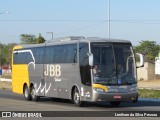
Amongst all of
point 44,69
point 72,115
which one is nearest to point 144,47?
point 44,69

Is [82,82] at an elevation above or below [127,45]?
below

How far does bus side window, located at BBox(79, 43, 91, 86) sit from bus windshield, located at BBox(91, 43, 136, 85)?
1.18 feet

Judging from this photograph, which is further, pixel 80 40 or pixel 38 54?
pixel 38 54

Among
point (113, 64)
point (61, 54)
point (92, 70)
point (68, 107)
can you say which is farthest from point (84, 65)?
point (61, 54)

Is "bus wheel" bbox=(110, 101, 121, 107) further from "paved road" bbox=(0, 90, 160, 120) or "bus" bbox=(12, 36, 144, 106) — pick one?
"paved road" bbox=(0, 90, 160, 120)

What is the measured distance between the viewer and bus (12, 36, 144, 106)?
70.7 ft

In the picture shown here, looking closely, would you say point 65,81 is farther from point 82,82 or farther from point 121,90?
point 121,90

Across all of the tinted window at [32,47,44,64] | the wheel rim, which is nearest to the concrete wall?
the tinted window at [32,47,44,64]

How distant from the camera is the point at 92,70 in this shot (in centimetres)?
2164

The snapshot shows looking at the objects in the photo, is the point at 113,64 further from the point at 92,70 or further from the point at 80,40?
the point at 80,40

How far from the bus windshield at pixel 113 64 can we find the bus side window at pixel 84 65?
1.18ft

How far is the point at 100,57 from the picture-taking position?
2177 centimetres

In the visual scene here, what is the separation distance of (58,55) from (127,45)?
398 cm

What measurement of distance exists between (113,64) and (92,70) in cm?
102
